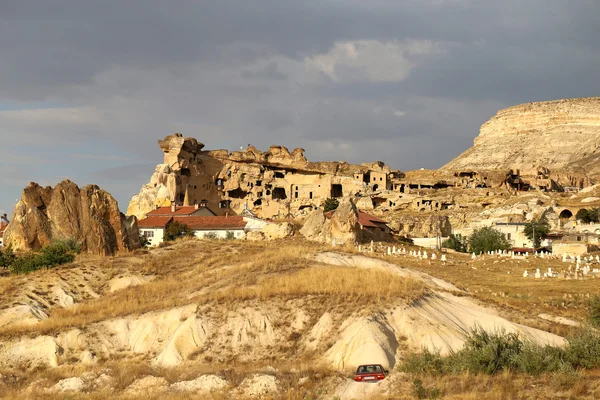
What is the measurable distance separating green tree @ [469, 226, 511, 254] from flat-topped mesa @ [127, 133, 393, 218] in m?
27.1

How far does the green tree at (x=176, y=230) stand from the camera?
6178 centimetres

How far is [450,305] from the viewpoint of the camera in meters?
28.0

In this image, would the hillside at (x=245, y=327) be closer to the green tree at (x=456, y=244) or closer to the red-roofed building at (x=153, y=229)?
the red-roofed building at (x=153, y=229)

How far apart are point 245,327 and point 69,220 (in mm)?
25124

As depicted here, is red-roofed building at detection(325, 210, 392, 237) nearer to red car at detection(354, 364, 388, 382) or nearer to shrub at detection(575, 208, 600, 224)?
shrub at detection(575, 208, 600, 224)

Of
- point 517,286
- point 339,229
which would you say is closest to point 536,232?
point 339,229

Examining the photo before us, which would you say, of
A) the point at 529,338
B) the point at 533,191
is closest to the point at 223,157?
the point at 533,191

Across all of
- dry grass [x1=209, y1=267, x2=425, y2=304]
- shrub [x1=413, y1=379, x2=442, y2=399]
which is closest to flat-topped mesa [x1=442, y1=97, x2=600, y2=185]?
dry grass [x1=209, y1=267, x2=425, y2=304]

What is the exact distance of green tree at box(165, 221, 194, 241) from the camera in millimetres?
61781

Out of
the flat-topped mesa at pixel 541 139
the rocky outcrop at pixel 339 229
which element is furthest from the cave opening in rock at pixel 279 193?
the flat-topped mesa at pixel 541 139

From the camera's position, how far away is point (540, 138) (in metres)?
168

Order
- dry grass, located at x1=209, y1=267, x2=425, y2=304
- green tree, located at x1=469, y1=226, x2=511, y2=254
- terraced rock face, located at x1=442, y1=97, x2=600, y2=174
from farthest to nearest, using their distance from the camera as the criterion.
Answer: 1. terraced rock face, located at x1=442, y1=97, x2=600, y2=174
2. green tree, located at x1=469, y1=226, x2=511, y2=254
3. dry grass, located at x1=209, y1=267, x2=425, y2=304

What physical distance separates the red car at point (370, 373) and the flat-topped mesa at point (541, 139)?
122m

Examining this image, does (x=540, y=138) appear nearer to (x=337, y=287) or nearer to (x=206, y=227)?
(x=206, y=227)
